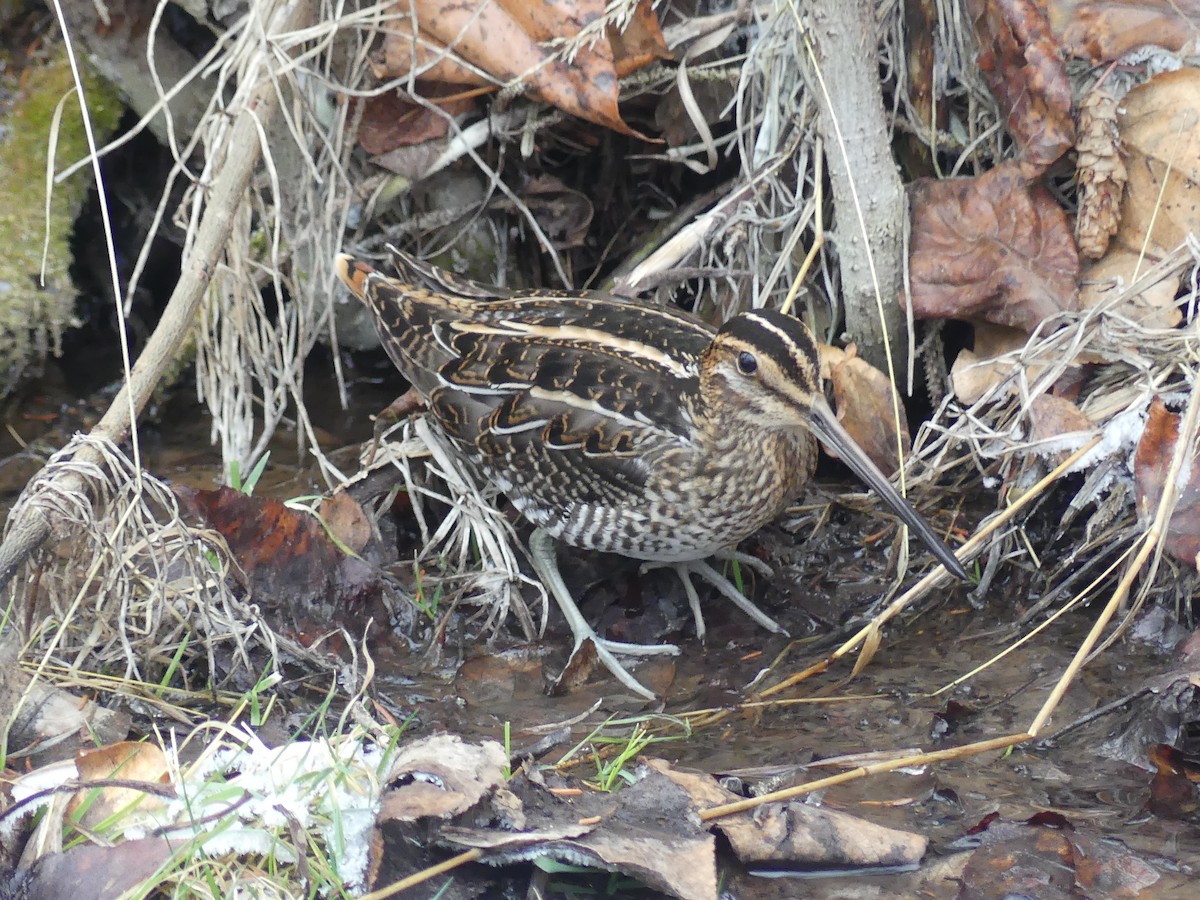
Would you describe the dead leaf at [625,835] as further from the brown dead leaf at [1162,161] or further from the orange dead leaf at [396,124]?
the orange dead leaf at [396,124]

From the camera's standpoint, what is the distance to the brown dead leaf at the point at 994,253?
354cm

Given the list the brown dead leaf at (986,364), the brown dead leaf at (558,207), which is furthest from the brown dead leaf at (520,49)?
the brown dead leaf at (986,364)

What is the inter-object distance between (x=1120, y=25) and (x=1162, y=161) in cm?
38

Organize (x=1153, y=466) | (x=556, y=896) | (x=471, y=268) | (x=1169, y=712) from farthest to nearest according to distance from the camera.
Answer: (x=471, y=268) < (x=1153, y=466) < (x=1169, y=712) < (x=556, y=896)

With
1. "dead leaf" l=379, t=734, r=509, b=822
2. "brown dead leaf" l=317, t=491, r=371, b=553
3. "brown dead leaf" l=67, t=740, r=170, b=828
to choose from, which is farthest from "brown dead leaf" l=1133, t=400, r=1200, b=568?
"brown dead leaf" l=67, t=740, r=170, b=828

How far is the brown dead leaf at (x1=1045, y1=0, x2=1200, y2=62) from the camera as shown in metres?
3.44

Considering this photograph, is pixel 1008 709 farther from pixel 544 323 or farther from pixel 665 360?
pixel 544 323

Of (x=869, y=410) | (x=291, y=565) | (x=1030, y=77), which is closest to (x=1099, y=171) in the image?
(x=1030, y=77)

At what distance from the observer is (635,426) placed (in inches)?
136

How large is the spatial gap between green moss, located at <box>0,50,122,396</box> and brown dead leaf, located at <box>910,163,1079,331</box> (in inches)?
114

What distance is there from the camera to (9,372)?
15.2 feet

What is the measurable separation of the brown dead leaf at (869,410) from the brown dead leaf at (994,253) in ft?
0.73

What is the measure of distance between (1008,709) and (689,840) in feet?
3.04

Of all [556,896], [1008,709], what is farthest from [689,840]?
[1008,709]
